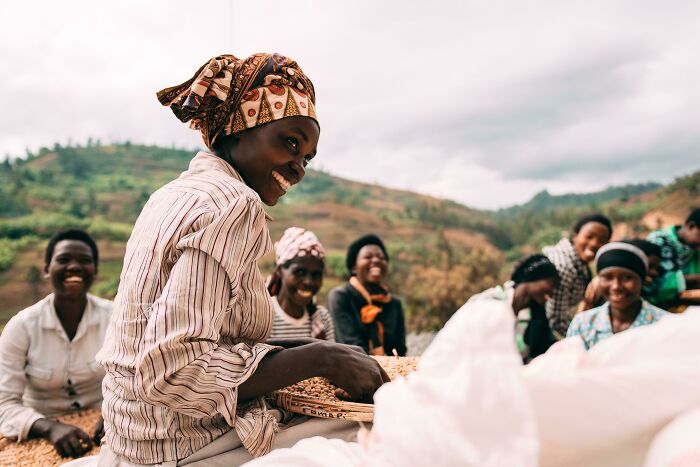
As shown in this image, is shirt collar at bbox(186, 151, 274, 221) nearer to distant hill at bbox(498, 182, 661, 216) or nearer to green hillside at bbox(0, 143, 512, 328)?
green hillside at bbox(0, 143, 512, 328)

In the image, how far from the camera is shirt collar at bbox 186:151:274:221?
1.81m

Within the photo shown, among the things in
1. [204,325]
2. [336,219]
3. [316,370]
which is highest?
[336,219]

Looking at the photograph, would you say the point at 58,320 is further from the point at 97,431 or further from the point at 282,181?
the point at 282,181

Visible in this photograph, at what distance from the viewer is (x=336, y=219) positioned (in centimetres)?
1809

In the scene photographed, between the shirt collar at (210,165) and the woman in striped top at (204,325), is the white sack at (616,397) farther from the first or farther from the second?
the shirt collar at (210,165)

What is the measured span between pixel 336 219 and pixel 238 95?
16.2m

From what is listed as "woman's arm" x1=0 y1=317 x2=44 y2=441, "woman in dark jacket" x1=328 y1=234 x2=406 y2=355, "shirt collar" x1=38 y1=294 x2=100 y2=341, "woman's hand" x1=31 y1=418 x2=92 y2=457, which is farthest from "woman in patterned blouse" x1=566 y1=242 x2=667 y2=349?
"woman's arm" x1=0 y1=317 x2=44 y2=441

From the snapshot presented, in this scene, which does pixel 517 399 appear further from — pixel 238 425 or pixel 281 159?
pixel 281 159

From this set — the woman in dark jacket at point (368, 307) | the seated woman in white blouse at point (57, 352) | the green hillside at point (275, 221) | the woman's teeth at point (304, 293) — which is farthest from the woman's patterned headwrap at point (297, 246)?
the green hillside at point (275, 221)

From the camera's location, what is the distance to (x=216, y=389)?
59.6 inches

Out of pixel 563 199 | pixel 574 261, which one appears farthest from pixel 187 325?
pixel 563 199

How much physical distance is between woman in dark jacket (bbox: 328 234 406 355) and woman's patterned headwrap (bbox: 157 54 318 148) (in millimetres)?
3068

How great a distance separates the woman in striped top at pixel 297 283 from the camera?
4234 mm

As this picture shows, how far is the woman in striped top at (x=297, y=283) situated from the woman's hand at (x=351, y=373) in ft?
8.32
